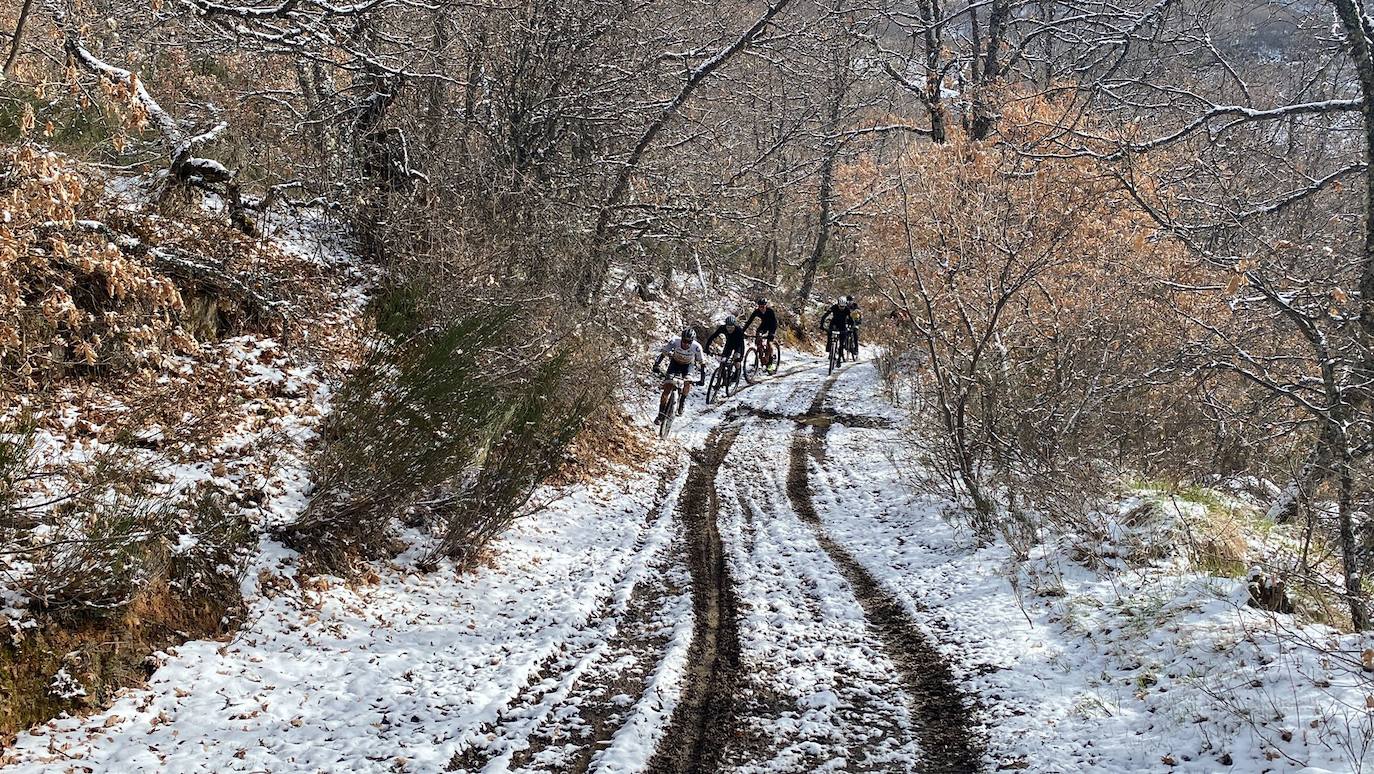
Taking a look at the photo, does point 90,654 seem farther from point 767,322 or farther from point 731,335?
point 767,322

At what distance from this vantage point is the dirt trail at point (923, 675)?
486 cm

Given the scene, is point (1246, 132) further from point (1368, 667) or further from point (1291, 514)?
point (1368, 667)

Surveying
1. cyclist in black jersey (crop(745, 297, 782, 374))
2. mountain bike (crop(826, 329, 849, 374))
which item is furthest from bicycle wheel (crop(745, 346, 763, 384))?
mountain bike (crop(826, 329, 849, 374))

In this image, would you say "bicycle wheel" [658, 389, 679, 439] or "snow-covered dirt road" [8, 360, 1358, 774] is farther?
"bicycle wheel" [658, 389, 679, 439]

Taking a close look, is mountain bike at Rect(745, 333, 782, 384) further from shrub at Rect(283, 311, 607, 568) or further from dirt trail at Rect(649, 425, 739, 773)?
shrub at Rect(283, 311, 607, 568)

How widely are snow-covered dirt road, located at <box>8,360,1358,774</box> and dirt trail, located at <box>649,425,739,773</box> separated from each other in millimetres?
20

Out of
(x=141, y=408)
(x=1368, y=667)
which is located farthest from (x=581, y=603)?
(x=1368, y=667)

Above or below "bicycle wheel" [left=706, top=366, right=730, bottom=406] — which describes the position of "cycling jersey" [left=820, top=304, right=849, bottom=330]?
above

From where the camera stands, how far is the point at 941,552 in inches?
333

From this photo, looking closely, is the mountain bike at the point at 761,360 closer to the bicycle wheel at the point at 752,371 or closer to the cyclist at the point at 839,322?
the bicycle wheel at the point at 752,371

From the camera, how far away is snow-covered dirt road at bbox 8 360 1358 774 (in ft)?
15.2

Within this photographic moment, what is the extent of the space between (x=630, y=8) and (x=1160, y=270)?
856cm

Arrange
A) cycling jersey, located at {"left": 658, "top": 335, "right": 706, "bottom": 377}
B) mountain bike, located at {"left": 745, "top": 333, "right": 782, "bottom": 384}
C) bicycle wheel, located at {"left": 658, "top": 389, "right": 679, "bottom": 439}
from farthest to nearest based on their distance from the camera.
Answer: mountain bike, located at {"left": 745, "top": 333, "right": 782, "bottom": 384} < cycling jersey, located at {"left": 658, "top": 335, "right": 706, "bottom": 377} < bicycle wheel, located at {"left": 658, "top": 389, "right": 679, "bottom": 439}

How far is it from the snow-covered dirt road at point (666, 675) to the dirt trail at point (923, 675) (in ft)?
0.07
